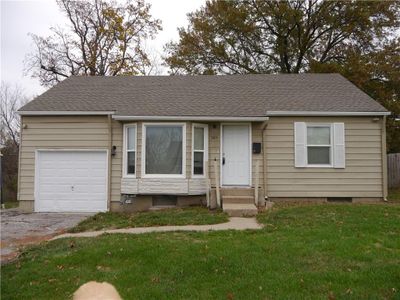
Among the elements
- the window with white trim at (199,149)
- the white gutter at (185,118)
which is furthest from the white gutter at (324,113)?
the window with white trim at (199,149)

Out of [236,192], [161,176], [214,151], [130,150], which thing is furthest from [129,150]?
[236,192]

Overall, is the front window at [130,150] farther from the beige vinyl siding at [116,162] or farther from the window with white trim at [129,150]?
the beige vinyl siding at [116,162]

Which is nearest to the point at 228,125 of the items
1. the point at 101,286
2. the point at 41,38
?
the point at 101,286

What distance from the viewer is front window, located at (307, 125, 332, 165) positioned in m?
12.6

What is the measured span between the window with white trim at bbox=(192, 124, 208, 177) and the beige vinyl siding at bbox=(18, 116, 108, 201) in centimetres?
297

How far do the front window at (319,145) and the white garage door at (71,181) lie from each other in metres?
6.83

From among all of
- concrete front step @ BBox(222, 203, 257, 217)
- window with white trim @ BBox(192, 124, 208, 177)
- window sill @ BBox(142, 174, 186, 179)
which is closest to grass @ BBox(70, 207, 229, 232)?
concrete front step @ BBox(222, 203, 257, 217)

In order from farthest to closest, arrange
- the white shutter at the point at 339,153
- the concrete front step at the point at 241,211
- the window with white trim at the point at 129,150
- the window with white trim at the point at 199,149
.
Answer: the white shutter at the point at 339,153
the window with white trim at the point at 129,150
the window with white trim at the point at 199,149
the concrete front step at the point at 241,211

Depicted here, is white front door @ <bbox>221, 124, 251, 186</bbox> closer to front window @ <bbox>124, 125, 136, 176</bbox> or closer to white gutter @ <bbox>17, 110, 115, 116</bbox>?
front window @ <bbox>124, 125, 136, 176</bbox>

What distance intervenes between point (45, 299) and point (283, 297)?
2895 millimetres

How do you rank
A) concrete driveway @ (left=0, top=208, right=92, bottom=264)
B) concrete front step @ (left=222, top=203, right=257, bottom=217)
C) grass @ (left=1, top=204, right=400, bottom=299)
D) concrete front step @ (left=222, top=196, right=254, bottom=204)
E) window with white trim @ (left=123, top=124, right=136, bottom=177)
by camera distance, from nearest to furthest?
1. grass @ (left=1, top=204, right=400, bottom=299)
2. concrete driveway @ (left=0, top=208, right=92, bottom=264)
3. concrete front step @ (left=222, top=203, right=257, bottom=217)
4. concrete front step @ (left=222, top=196, right=254, bottom=204)
5. window with white trim @ (left=123, top=124, right=136, bottom=177)

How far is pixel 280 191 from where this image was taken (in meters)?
12.5

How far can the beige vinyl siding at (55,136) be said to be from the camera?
41.2 feet

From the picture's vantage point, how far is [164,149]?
1196cm
